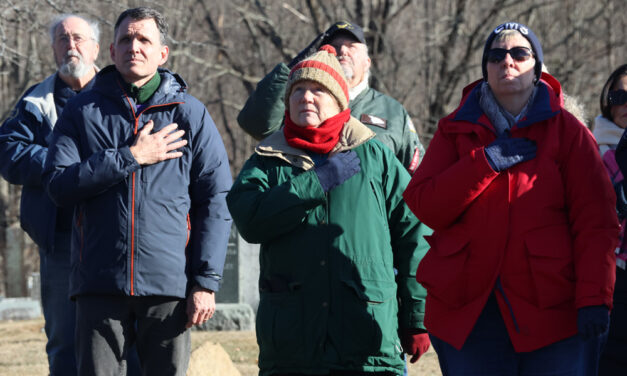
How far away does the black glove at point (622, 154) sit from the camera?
14.7 feet

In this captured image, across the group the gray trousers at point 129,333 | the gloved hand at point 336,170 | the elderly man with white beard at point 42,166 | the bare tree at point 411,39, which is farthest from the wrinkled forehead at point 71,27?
the bare tree at point 411,39

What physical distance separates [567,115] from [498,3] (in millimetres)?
13845

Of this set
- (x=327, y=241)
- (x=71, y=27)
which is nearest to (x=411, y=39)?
(x=71, y=27)

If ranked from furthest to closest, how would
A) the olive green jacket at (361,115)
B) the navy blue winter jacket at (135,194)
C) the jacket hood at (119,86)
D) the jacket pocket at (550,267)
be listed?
the olive green jacket at (361,115)
the jacket hood at (119,86)
the navy blue winter jacket at (135,194)
the jacket pocket at (550,267)

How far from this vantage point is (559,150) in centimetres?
343

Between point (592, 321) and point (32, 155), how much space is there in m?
2.97

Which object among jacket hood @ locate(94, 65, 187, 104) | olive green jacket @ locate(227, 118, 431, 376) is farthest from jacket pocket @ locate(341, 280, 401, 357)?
jacket hood @ locate(94, 65, 187, 104)

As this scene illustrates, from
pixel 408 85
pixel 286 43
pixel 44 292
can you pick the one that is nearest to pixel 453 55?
pixel 408 85

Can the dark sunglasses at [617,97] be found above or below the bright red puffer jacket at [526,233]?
above

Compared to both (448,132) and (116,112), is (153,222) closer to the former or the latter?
(116,112)

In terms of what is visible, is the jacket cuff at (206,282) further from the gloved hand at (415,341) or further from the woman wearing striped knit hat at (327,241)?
the gloved hand at (415,341)

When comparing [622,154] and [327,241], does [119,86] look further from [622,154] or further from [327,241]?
[622,154]

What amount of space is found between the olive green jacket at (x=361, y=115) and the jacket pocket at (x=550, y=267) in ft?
4.67

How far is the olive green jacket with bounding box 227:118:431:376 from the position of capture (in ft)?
11.5
